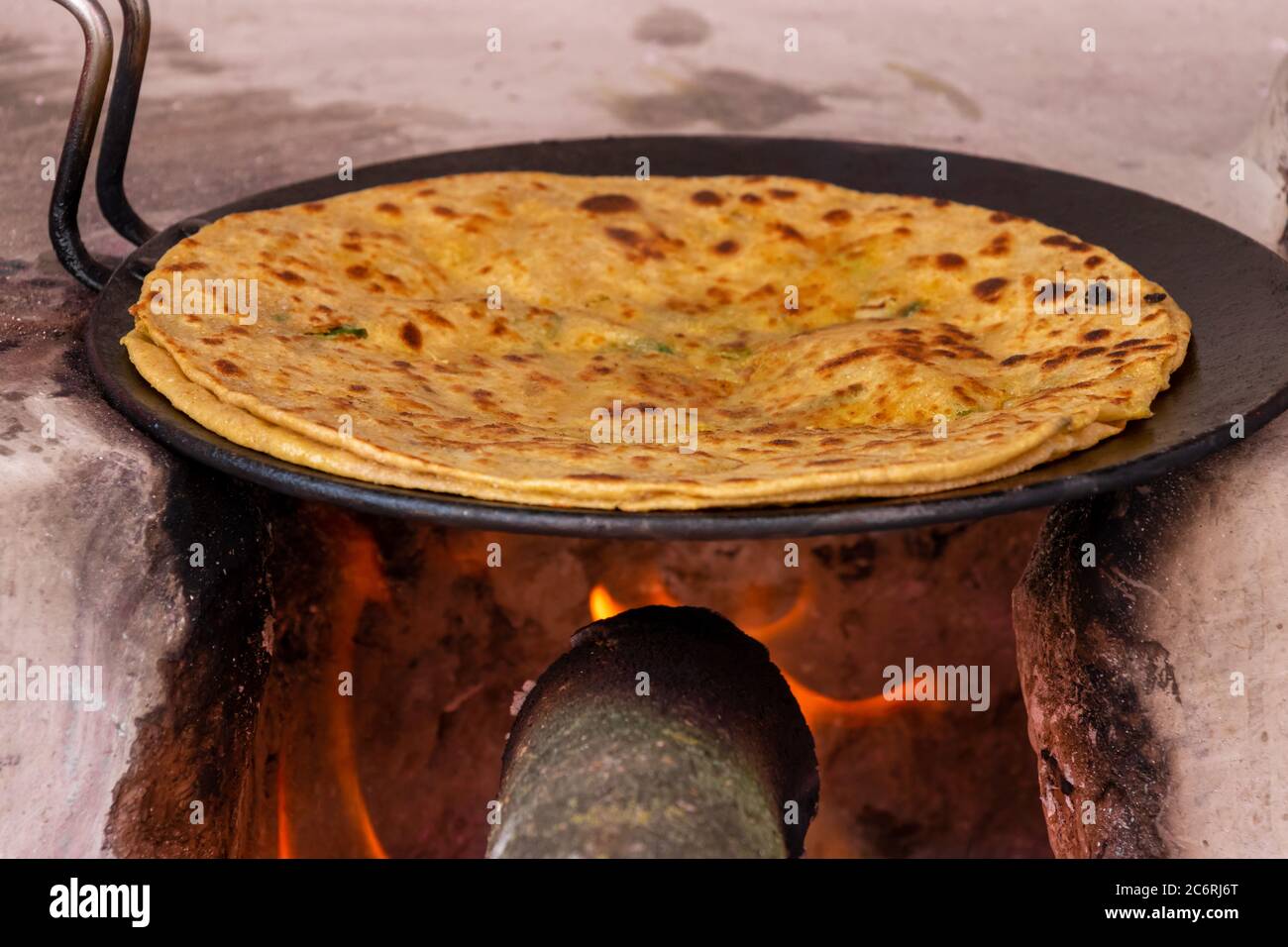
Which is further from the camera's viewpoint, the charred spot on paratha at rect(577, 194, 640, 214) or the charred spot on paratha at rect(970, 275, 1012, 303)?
the charred spot on paratha at rect(577, 194, 640, 214)

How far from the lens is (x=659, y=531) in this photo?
1716 millimetres

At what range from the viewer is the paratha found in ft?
6.22

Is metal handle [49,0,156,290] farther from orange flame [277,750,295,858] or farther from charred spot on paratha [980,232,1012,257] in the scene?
charred spot on paratha [980,232,1012,257]

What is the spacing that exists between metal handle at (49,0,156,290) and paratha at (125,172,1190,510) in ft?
0.86

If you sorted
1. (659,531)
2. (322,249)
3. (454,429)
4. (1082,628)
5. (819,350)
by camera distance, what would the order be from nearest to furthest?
(659,531)
(454,429)
(1082,628)
(819,350)
(322,249)

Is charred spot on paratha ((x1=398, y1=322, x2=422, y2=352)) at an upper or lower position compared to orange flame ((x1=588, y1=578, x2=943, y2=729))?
upper

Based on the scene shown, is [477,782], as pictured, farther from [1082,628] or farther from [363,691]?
[1082,628]

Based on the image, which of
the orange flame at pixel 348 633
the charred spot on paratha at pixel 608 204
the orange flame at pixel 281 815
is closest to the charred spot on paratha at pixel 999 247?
the charred spot on paratha at pixel 608 204

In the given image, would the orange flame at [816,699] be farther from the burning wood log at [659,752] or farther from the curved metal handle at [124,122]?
the curved metal handle at [124,122]

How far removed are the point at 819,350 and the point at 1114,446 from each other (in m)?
0.64

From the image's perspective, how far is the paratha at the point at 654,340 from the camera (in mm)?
1896

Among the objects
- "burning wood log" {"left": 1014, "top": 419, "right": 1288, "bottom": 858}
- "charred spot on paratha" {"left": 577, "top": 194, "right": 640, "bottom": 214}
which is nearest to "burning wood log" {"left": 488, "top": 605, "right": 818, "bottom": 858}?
"burning wood log" {"left": 1014, "top": 419, "right": 1288, "bottom": 858}

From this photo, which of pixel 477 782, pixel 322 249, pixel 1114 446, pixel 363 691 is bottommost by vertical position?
pixel 477 782
